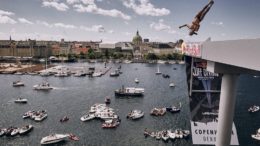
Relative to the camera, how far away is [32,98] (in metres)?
48.3

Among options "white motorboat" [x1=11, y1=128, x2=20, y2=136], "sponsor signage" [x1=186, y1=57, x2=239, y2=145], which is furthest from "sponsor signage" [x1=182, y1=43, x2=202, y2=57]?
"white motorboat" [x1=11, y1=128, x2=20, y2=136]

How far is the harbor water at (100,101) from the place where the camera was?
28438mm

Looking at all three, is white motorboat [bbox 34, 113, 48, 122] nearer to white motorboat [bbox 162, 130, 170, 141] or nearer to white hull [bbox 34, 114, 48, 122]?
white hull [bbox 34, 114, 48, 122]

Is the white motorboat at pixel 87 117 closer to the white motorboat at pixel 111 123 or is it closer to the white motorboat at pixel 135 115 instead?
the white motorboat at pixel 111 123

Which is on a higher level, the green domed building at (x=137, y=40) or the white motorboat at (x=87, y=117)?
the green domed building at (x=137, y=40)

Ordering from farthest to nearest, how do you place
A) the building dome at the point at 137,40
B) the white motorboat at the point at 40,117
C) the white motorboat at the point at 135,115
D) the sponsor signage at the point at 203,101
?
the building dome at the point at 137,40, the white motorboat at the point at 135,115, the white motorboat at the point at 40,117, the sponsor signage at the point at 203,101

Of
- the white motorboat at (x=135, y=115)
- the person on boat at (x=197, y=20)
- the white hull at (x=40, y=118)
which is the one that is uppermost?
the person on boat at (x=197, y=20)

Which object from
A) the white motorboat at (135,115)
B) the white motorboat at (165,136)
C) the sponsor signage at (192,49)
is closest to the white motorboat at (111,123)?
the white motorboat at (135,115)

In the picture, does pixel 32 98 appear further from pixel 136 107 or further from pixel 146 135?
pixel 146 135

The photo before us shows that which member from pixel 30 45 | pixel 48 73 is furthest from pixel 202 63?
pixel 30 45

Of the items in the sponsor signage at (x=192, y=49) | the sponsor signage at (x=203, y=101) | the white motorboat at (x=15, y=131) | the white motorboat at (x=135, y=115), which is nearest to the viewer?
the sponsor signage at (x=192, y=49)

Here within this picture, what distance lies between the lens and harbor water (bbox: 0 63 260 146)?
93.3 feet

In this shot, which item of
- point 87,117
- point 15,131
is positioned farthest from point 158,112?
point 15,131

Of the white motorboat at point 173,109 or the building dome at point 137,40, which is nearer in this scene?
the white motorboat at point 173,109
